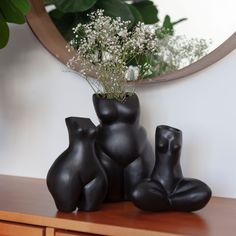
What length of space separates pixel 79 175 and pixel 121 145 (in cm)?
13

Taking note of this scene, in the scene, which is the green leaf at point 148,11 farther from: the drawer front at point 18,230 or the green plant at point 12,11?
the drawer front at point 18,230

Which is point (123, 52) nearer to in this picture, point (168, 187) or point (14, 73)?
point (168, 187)

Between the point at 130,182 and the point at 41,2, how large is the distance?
0.61 meters

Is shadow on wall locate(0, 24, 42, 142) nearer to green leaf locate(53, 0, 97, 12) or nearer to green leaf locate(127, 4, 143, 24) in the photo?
green leaf locate(53, 0, 97, 12)

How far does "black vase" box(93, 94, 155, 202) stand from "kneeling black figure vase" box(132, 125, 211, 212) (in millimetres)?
61

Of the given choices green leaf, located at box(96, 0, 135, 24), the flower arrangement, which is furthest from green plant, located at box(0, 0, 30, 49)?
green leaf, located at box(96, 0, 135, 24)

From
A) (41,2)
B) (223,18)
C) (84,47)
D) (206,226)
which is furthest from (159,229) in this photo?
(41,2)

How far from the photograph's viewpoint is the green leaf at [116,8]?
3.95ft

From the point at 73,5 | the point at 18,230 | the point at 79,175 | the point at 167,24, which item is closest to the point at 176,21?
the point at 167,24

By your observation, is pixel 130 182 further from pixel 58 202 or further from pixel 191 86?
pixel 191 86

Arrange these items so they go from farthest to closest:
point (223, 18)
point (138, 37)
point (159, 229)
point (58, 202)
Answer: point (223, 18)
point (138, 37)
point (58, 202)
point (159, 229)

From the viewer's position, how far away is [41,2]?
4.08 ft

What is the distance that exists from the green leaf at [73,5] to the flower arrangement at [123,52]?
8 centimetres

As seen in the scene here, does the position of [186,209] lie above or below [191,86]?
below
